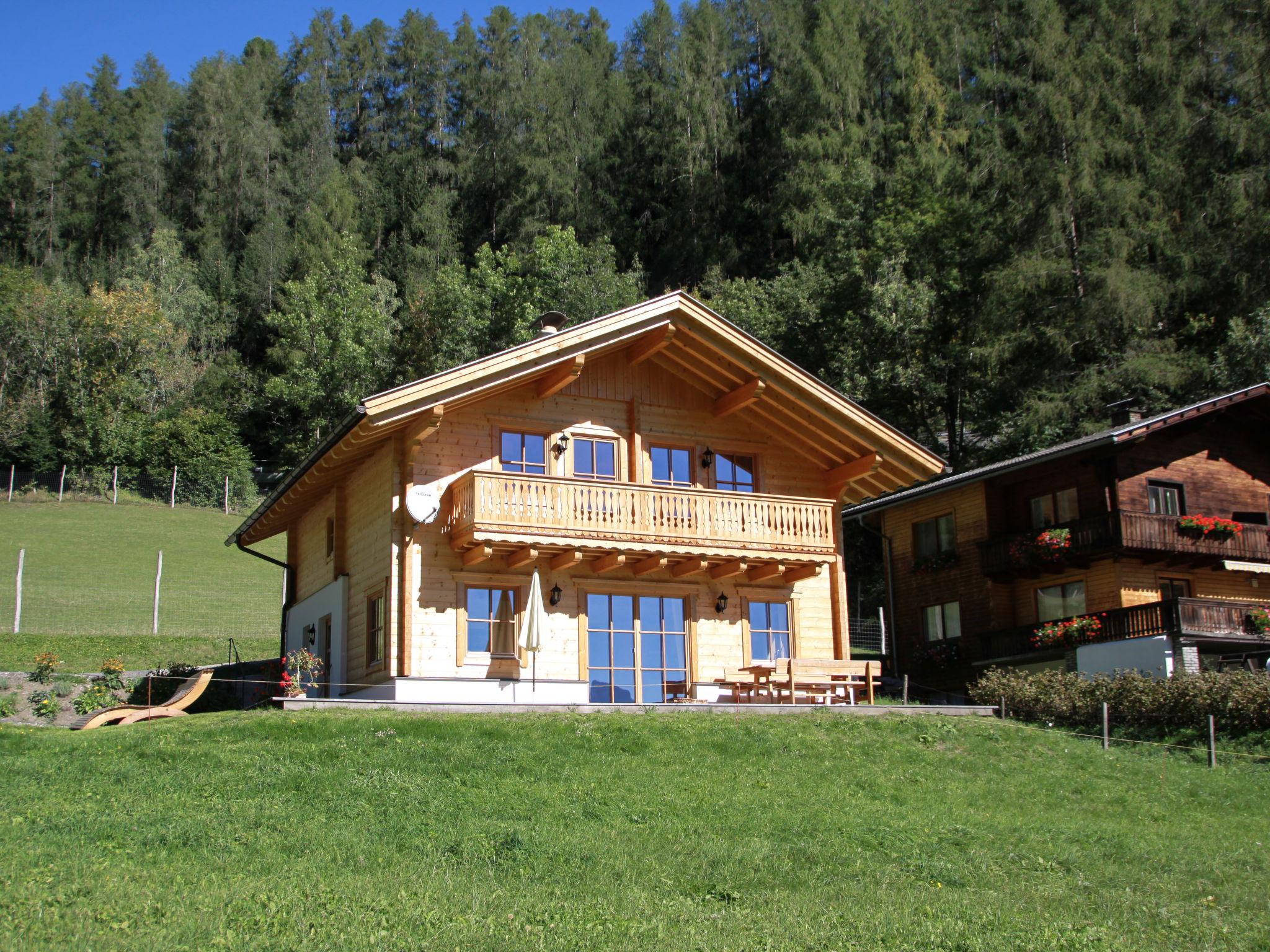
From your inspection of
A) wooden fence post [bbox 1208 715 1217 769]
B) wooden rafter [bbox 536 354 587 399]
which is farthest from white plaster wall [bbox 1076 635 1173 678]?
wooden rafter [bbox 536 354 587 399]

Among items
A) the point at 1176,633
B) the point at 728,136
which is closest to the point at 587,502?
the point at 1176,633

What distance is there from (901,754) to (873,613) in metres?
29.0

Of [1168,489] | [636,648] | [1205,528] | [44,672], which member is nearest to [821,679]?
[636,648]

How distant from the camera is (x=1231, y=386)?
38.2 metres

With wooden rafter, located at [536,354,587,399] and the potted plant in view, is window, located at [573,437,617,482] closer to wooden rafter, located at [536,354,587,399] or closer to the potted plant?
wooden rafter, located at [536,354,587,399]

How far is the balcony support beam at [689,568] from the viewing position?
22.8m

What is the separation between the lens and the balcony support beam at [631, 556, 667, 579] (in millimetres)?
22500

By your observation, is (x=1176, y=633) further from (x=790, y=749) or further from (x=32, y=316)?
(x=32, y=316)

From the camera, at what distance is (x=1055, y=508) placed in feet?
103

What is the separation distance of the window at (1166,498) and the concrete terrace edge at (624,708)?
1087 cm

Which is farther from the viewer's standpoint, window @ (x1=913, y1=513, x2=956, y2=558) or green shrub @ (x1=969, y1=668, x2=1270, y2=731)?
window @ (x1=913, y1=513, x2=956, y2=558)

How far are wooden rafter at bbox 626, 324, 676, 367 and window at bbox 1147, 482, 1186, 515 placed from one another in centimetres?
1348

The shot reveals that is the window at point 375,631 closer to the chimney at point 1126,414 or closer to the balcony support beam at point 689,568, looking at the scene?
the balcony support beam at point 689,568

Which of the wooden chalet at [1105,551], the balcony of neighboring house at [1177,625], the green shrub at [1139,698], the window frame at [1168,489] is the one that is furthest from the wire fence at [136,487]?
the green shrub at [1139,698]
